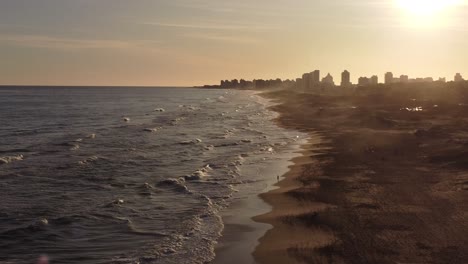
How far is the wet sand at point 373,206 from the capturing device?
12.2 metres

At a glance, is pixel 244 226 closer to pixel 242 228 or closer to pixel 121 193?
pixel 242 228

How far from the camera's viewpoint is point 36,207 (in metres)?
17.0

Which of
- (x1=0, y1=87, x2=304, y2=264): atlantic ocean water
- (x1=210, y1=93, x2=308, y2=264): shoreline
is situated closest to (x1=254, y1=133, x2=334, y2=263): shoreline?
(x1=210, y1=93, x2=308, y2=264): shoreline

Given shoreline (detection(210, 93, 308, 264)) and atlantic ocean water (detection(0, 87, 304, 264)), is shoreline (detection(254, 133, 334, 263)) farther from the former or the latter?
atlantic ocean water (detection(0, 87, 304, 264))

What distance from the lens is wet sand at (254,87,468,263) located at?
40.0 feet

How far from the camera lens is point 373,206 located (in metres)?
16.4

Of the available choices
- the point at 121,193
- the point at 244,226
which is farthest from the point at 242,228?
the point at 121,193

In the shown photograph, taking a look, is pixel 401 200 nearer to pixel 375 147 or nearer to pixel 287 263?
pixel 287 263

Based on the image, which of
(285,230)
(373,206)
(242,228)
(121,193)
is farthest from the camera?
(121,193)

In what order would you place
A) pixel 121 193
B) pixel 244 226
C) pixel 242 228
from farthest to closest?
pixel 121 193, pixel 244 226, pixel 242 228

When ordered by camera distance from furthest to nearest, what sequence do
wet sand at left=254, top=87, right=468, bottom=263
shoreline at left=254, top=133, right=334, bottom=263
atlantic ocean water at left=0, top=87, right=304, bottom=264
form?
atlantic ocean water at left=0, top=87, right=304, bottom=264 → shoreline at left=254, top=133, right=334, bottom=263 → wet sand at left=254, top=87, right=468, bottom=263

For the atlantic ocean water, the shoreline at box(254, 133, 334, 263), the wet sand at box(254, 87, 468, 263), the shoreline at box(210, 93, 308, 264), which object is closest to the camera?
the wet sand at box(254, 87, 468, 263)

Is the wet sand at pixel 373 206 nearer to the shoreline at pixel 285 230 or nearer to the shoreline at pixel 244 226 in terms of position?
the shoreline at pixel 285 230

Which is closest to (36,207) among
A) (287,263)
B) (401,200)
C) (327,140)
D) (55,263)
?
(55,263)
